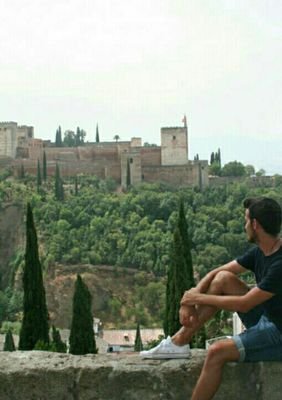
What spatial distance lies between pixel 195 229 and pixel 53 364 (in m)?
55.9

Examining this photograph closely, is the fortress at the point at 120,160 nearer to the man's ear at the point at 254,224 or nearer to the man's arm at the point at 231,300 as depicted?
the man's arm at the point at 231,300

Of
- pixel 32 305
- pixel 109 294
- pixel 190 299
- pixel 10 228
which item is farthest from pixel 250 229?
pixel 10 228

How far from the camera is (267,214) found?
4934mm

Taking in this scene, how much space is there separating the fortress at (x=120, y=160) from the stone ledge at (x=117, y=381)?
2827 inches

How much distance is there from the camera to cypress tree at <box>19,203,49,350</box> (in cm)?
2119

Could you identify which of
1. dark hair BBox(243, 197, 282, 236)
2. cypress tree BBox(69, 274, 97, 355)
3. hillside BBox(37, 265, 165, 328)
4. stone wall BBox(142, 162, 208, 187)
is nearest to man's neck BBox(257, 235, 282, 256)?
dark hair BBox(243, 197, 282, 236)

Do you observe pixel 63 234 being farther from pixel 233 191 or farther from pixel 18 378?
pixel 18 378

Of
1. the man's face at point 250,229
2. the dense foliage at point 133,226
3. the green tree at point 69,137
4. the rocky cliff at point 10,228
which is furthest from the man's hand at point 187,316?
the green tree at point 69,137

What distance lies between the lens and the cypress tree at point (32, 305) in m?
21.2

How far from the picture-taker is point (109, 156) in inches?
3280

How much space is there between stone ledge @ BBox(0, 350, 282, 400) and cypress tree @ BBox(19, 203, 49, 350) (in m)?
15.8

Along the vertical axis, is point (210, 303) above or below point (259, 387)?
above

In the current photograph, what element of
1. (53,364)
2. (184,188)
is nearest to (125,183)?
(184,188)

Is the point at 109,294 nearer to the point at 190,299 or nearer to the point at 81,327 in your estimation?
the point at 81,327
